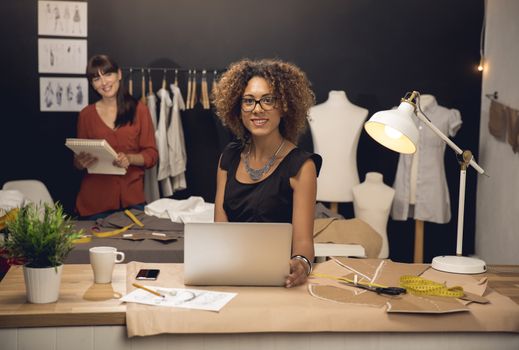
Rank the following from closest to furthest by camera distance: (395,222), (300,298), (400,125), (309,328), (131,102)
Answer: (309,328) < (300,298) < (400,125) < (131,102) < (395,222)

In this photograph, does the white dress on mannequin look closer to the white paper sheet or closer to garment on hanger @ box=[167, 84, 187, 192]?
garment on hanger @ box=[167, 84, 187, 192]

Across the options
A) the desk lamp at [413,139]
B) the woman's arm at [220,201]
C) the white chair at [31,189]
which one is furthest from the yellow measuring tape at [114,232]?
the desk lamp at [413,139]

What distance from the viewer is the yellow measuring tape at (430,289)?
6.88 feet

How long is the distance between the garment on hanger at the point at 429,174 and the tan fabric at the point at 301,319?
331 cm

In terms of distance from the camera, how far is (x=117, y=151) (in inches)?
187

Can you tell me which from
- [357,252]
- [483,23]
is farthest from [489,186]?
[357,252]

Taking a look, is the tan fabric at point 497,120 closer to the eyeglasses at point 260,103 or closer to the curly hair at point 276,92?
the curly hair at point 276,92

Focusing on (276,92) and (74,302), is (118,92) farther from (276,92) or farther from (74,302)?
(74,302)

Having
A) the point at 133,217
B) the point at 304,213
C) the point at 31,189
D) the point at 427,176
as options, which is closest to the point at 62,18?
the point at 31,189

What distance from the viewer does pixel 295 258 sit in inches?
91.2

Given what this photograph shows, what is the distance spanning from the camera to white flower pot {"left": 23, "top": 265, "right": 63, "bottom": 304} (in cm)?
192

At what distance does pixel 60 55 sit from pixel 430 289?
167 inches

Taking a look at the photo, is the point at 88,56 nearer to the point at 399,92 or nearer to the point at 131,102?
the point at 131,102

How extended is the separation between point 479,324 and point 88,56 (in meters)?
4.37
